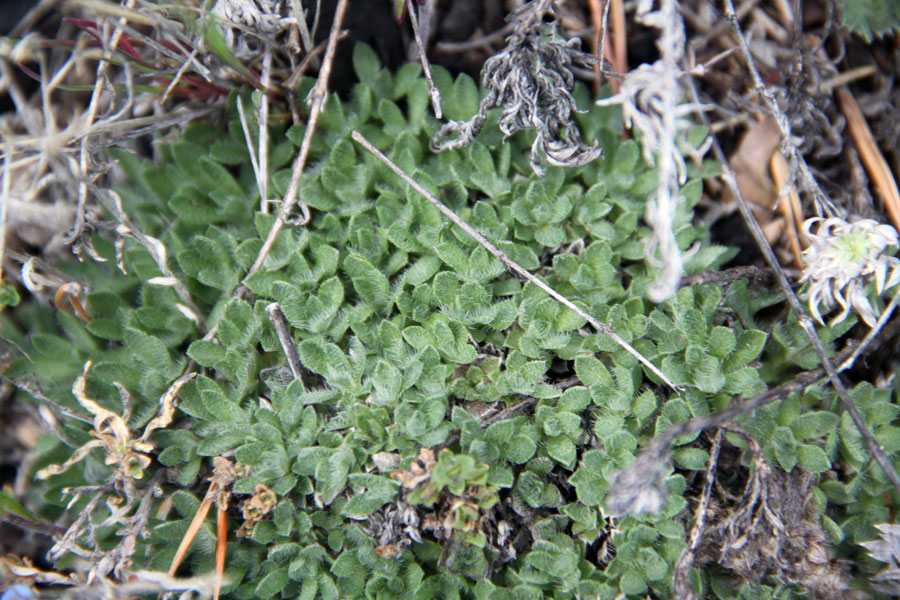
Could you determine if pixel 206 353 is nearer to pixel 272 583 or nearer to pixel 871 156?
pixel 272 583

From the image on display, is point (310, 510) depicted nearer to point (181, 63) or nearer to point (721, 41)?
point (181, 63)

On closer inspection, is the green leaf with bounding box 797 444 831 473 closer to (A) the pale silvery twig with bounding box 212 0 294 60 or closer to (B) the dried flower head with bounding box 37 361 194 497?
(B) the dried flower head with bounding box 37 361 194 497

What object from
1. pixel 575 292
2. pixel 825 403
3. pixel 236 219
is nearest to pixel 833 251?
pixel 825 403

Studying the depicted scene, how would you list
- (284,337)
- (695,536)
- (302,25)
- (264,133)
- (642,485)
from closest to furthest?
(642,485), (695,536), (284,337), (302,25), (264,133)

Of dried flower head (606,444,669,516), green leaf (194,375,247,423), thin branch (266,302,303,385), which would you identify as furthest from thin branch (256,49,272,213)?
dried flower head (606,444,669,516)

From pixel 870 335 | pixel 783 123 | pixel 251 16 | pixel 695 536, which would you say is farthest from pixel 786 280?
pixel 251 16

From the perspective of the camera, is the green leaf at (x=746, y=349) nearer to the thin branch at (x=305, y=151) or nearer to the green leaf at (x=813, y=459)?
the green leaf at (x=813, y=459)
